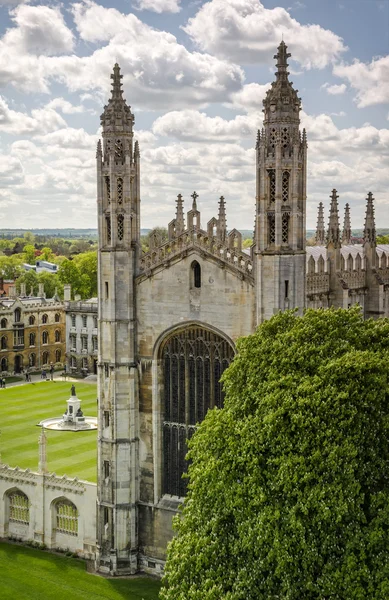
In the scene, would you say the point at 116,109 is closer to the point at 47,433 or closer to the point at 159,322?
the point at 159,322

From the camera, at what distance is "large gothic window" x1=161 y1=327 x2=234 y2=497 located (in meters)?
27.8

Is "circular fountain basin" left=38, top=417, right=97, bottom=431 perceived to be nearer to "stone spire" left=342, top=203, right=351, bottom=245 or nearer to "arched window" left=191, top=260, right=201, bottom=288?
"stone spire" left=342, top=203, right=351, bottom=245

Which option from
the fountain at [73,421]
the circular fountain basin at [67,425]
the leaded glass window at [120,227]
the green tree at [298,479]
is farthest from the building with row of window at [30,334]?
the green tree at [298,479]

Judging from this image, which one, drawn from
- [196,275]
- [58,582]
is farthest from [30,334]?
[196,275]

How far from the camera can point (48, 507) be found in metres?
30.9

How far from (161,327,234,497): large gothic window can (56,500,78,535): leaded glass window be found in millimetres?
4121

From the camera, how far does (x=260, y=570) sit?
17812 mm

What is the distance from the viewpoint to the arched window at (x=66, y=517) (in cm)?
3055

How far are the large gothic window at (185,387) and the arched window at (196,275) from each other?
5.19 ft

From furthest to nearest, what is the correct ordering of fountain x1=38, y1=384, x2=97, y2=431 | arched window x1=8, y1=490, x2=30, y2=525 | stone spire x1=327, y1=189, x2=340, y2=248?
fountain x1=38, y1=384, x2=97, y2=431 < arched window x1=8, y1=490, x2=30, y2=525 < stone spire x1=327, y1=189, x2=340, y2=248

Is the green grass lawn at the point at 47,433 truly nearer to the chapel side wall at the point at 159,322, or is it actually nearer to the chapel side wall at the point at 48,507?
the chapel side wall at the point at 48,507

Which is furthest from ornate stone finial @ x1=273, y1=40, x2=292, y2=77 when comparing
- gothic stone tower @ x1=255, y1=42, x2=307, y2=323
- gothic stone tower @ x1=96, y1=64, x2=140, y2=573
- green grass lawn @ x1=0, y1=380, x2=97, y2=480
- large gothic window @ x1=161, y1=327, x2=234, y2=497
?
green grass lawn @ x1=0, y1=380, x2=97, y2=480

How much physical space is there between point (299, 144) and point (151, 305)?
794 cm

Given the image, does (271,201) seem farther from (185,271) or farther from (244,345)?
(244,345)
